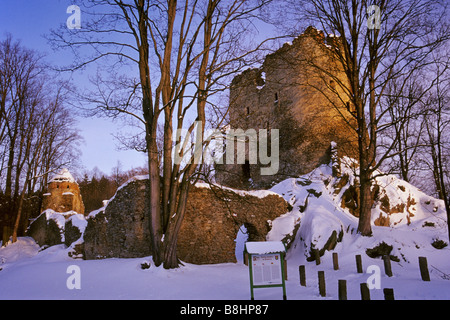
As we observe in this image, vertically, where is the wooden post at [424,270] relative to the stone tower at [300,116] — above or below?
below

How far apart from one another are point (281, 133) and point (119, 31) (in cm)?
1311

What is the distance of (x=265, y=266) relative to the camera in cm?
578

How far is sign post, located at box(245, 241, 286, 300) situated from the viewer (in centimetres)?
571

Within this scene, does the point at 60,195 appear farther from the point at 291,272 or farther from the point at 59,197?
the point at 291,272

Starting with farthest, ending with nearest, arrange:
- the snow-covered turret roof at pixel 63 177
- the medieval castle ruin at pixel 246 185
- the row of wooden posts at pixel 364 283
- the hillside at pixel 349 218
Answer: the snow-covered turret roof at pixel 63 177 → the hillside at pixel 349 218 → the medieval castle ruin at pixel 246 185 → the row of wooden posts at pixel 364 283

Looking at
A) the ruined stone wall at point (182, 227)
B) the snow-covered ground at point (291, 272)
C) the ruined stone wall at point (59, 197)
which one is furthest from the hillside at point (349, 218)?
the ruined stone wall at point (59, 197)

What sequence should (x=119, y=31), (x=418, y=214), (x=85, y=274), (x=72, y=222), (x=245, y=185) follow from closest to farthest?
(x=85, y=274), (x=119, y=31), (x=72, y=222), (x=418, y=214), (x=245, y=185)

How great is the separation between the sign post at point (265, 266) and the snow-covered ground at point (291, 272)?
0.78 metres

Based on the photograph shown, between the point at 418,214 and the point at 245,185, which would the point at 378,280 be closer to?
the point at 418,214

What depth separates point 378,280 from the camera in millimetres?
7480

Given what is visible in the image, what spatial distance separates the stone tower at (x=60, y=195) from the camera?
80.5ft

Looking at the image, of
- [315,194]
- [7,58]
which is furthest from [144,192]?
[7,58]

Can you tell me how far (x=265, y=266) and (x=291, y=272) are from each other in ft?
15.6

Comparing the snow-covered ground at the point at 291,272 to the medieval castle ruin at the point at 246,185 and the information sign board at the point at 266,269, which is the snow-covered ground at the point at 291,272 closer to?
the information sign board at the point at 266,269
